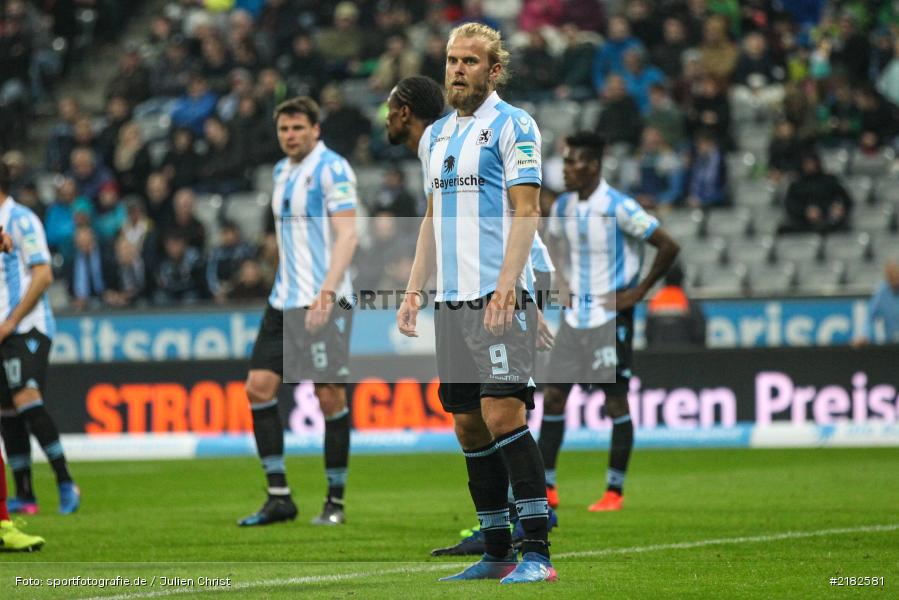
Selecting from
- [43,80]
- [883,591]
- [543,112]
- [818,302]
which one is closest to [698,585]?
[883,591]

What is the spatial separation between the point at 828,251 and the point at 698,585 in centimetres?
1255

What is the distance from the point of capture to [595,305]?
35.7 feet

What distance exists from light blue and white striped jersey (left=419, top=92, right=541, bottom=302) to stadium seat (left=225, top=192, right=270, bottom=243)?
1395 cm

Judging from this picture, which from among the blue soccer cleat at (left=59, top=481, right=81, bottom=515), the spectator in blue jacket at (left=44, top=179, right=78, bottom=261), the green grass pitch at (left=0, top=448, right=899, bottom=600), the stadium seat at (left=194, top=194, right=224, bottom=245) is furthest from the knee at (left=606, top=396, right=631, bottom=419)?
the spectator in blue jacket at (left=44, top=179, right=78, bottom=261)

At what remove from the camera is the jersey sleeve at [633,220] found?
10.7 m

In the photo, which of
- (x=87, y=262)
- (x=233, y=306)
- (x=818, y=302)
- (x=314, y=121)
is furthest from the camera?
(x=87, y=262)

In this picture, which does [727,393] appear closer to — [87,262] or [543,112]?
[543,112]

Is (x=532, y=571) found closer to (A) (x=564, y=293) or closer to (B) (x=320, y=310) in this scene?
(B) (x=320, y=310)

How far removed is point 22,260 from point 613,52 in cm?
1185

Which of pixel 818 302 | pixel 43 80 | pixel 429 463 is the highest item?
pixel 43 80

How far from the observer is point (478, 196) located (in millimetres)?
6887

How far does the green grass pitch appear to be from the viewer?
6801 millimetres


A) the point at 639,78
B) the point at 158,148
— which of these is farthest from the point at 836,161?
the point at 158,148

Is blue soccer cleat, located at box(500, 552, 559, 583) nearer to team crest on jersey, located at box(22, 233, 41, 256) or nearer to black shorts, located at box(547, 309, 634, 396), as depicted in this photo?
black shorts, located at box(547, 309, 634, 396)
